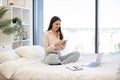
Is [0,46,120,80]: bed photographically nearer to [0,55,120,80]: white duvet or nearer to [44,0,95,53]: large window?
[0,55,120,80]: white duvet

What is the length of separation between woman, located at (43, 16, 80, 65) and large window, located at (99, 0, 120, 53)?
172cm

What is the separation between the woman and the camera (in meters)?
2.81

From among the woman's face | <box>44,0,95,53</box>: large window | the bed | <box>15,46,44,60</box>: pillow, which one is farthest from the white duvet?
<box>44,0,95,53</box>: large window

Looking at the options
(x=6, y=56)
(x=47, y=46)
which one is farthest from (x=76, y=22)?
(x=6, y=56)

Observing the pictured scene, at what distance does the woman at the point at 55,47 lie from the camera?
9.23 ft

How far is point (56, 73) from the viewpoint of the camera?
7.50 feet

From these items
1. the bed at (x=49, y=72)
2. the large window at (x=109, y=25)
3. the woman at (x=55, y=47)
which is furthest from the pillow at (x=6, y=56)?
the large window at (x=109, y=25)

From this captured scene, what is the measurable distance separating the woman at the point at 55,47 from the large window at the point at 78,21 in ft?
5.38

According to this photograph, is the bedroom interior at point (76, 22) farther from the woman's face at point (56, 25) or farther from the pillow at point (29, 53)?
the woman's face at point (56, 25)

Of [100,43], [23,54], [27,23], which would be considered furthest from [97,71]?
[27,23]

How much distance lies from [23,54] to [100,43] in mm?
2211

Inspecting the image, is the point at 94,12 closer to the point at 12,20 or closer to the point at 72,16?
the point at 72,16

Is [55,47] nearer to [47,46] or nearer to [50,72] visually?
[47,46]

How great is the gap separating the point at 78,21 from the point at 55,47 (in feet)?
6.73
